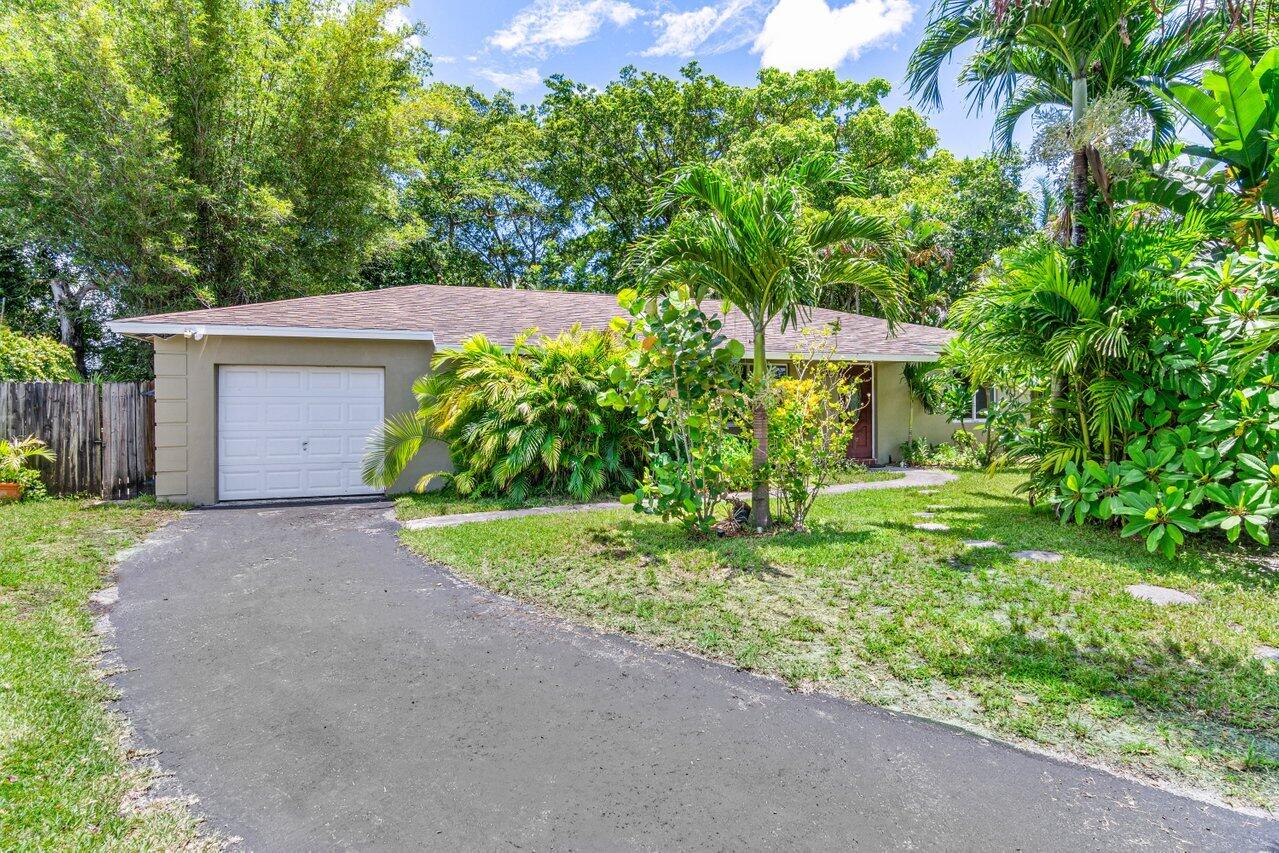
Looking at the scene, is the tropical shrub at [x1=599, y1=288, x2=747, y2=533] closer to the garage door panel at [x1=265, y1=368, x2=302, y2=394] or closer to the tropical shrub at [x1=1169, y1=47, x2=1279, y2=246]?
the tropical shrub at [x1=1169, y1=47, x2=1279, y2=246]

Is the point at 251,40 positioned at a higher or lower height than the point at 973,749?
higher

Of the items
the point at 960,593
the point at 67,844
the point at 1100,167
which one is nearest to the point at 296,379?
the point at 67,844

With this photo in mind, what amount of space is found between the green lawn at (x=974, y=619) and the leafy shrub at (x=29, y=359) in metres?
8.78

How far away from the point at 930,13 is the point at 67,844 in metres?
8.85

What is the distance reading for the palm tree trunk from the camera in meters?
6.60

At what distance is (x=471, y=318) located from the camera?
1134 cm

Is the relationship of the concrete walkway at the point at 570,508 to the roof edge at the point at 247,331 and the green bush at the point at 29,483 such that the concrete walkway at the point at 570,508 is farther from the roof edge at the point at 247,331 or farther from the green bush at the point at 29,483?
the green bush at the point at 29,483

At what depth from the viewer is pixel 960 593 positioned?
462cm

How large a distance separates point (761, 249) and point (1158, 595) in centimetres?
414

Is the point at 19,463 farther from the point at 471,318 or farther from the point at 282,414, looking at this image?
the point at 471,318

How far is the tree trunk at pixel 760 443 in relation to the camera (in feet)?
20.9

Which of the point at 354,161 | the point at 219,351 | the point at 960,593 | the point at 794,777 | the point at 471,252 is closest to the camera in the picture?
the point at 794,777

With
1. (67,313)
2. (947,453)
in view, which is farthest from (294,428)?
(67,313)

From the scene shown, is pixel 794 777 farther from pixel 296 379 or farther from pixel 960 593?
pixel 296 379
